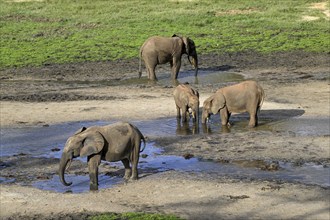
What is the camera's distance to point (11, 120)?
2381 centimetres

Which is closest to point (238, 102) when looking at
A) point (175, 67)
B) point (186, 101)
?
point (186, 101)

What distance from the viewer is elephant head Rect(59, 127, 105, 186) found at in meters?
16.3

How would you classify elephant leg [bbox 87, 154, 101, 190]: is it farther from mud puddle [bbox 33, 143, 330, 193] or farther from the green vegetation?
the green vegetation

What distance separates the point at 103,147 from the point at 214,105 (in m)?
6.30

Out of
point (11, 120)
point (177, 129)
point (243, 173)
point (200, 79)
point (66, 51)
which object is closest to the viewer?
point (243, 173)

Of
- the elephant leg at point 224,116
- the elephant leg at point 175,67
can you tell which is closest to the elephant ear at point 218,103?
the elephant leg at point 224,116

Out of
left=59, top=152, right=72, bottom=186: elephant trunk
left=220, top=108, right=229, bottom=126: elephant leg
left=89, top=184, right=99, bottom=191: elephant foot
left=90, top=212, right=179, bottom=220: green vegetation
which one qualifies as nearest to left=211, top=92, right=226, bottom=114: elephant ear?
left=220, top=108, right=229, bottom=126: elephant leg

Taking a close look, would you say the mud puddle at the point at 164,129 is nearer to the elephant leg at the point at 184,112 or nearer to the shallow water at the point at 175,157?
the shallow water at the point at 175,157

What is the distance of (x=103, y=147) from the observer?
16.6 meters

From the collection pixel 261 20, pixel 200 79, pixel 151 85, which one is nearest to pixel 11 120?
pixel 151 85

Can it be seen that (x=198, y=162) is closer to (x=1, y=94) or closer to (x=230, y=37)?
(x=1, y=94)

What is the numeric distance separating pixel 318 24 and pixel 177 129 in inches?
844

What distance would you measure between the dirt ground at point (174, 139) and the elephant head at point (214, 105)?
81 cm

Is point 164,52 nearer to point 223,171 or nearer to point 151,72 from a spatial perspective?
point 151,72
